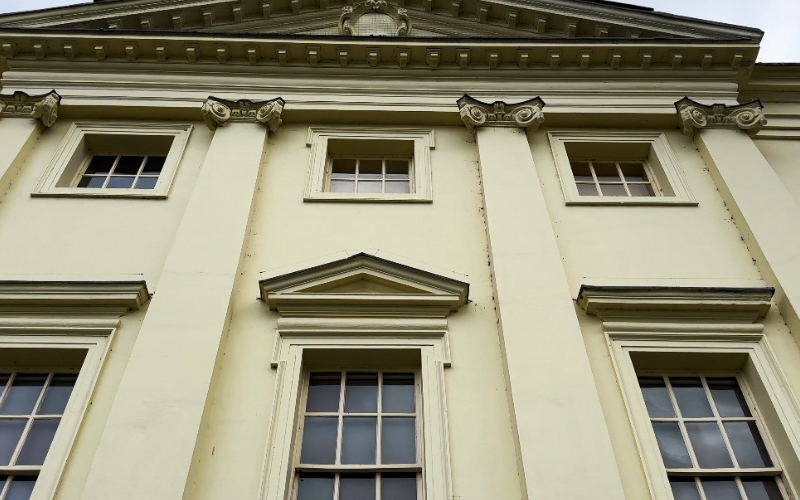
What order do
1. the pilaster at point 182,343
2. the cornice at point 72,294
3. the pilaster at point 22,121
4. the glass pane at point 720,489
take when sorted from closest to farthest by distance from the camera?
the pilaster at point 182,343, the glass pane at point 720,489, the cornice at point 72,294, the pilaster at point 22,121

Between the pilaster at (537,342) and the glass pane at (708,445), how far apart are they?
1.15 m

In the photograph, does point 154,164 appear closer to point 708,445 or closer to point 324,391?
point 324,391

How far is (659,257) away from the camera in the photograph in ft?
29.8

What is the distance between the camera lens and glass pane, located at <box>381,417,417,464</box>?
704 centimetres

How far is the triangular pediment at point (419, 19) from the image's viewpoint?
41.0ft

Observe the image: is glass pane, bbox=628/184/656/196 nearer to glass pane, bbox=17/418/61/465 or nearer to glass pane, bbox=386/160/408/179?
glass pane, bbox=386/160/408/179

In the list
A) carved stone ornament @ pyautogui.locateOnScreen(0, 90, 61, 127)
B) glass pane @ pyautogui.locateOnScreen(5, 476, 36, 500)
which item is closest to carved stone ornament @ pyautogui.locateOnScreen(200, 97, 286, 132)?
carved stone ornament @ pyautogui.locateOnScreen(0, 90, 61, 127)

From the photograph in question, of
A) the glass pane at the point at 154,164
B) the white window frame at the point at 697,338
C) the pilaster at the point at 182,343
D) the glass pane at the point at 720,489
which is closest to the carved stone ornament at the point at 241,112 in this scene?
the pilaster at the point at 182,343

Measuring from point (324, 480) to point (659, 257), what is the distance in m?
5.03

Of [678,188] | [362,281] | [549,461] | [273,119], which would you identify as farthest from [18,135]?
[678,188]

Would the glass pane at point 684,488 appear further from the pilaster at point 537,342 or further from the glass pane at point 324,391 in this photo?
the glass pane at point 324,391

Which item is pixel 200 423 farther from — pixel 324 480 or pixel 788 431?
pixel 788 431

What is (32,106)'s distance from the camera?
11250 millimetres

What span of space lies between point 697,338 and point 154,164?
813 cm
